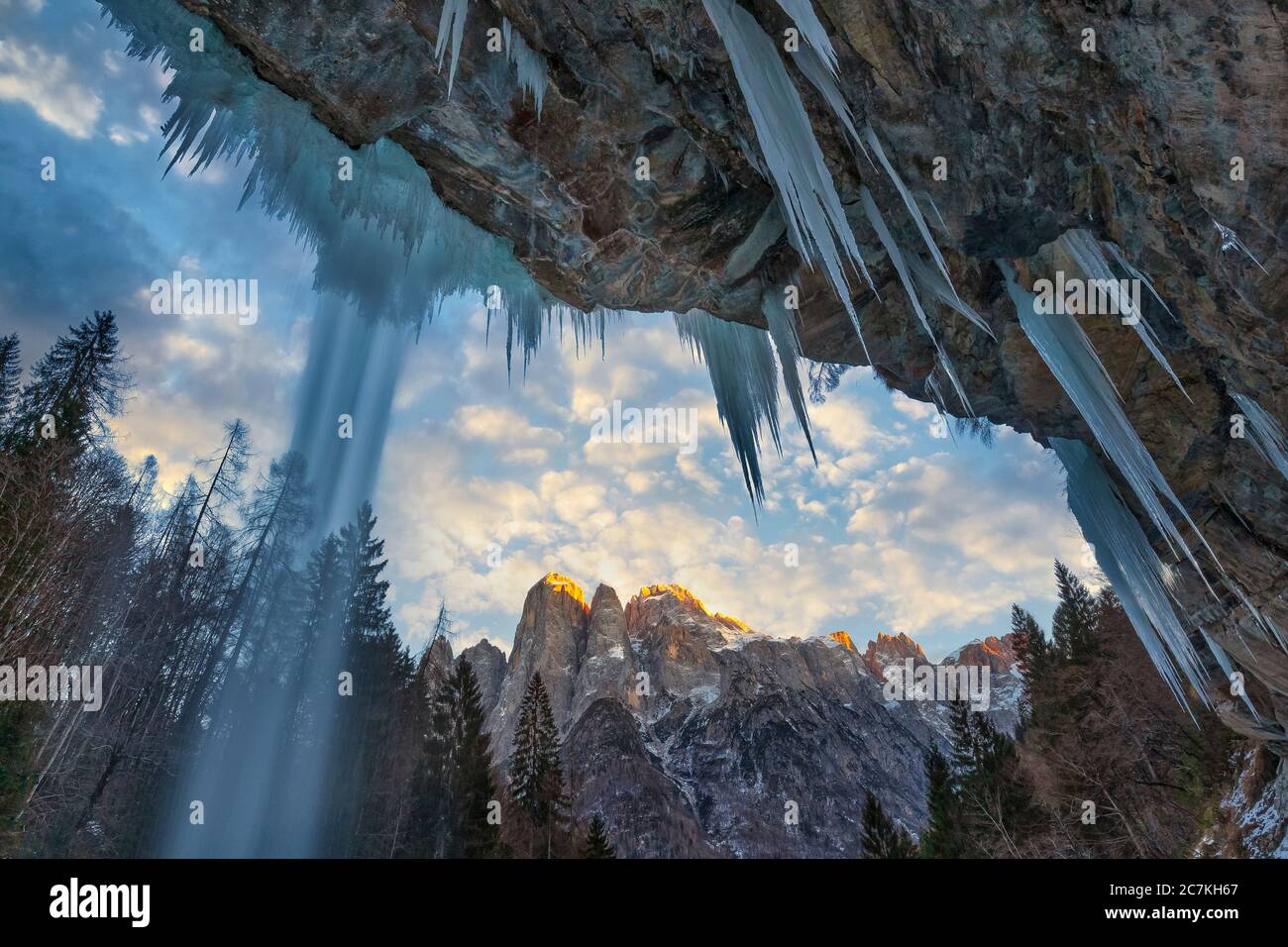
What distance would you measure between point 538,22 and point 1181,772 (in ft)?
72.1

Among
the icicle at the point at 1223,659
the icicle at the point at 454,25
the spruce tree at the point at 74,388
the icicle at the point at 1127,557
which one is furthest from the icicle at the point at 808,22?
the spruce tree at the point at 74,388

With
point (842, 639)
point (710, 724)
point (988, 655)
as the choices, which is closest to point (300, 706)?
point (710, 724)

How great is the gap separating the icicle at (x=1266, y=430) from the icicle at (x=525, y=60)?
6704 millimetres

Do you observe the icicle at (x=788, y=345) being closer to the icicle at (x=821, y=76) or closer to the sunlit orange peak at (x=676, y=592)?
the icicle at (x=821, y=76)

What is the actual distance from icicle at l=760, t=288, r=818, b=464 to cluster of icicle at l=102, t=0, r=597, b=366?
312 cm

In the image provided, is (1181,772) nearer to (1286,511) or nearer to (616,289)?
(1286,511)

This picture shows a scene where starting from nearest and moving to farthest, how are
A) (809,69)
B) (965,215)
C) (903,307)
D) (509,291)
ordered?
(809,69)
(965,215)
(903,307)
(509,291)

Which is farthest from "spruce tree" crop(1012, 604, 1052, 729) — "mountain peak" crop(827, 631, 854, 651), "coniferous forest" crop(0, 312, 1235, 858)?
"mountain peak" crop(827, 631, 854, 651)

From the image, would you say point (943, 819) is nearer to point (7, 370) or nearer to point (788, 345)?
point (788, 345)

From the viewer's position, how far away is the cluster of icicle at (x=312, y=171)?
7453 millimetres

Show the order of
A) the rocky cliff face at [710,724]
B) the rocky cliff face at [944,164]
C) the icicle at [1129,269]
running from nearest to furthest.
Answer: the rocky cliff face at [944,164], the icicle at [1129,269], the rocky cliff face at [710,724]

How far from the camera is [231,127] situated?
28.3 feet

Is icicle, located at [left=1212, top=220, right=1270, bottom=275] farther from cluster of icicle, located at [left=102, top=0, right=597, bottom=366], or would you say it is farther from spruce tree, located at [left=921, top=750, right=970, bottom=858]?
spruce tree, located at [left=921, top=750, right=970, bottom=858]

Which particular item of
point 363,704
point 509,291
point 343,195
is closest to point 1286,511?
point 509,291
